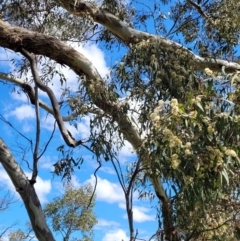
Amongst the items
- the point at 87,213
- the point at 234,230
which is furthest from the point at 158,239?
the point at 87,213

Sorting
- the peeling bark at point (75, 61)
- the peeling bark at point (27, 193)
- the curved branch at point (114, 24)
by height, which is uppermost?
the curved branch at point (114, 24)

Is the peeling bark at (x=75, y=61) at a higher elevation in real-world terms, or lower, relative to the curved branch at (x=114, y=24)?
lower

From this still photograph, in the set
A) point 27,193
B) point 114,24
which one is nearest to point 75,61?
point 114,24

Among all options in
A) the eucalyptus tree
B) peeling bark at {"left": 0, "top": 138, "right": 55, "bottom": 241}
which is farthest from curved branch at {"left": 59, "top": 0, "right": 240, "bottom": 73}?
peeling bark at {"left": 0, "top": 138, "right": 55, "bottom": 241}

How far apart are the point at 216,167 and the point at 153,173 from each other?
1.71 ft

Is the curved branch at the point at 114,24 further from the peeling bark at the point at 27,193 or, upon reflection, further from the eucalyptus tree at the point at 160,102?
the peeling bark at the point at 27,193

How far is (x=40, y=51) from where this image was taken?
13.2ft

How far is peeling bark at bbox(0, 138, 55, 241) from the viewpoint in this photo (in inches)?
124

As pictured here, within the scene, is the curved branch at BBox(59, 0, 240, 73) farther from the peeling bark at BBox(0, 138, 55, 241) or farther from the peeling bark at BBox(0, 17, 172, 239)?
the peeling bark at BBox(0, 138, 55, 241)

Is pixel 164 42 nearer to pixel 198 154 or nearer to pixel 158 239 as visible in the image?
pixel 158 239

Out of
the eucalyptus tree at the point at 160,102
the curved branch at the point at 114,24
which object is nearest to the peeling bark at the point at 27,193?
the eucalyptus tree at the point at 160,102

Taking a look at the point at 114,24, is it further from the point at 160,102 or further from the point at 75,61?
the point at 160,102

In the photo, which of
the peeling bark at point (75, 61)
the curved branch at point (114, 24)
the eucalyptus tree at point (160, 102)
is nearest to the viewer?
the eucalyptus tree at point (160, 102)

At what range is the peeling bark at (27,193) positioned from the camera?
315 cm
